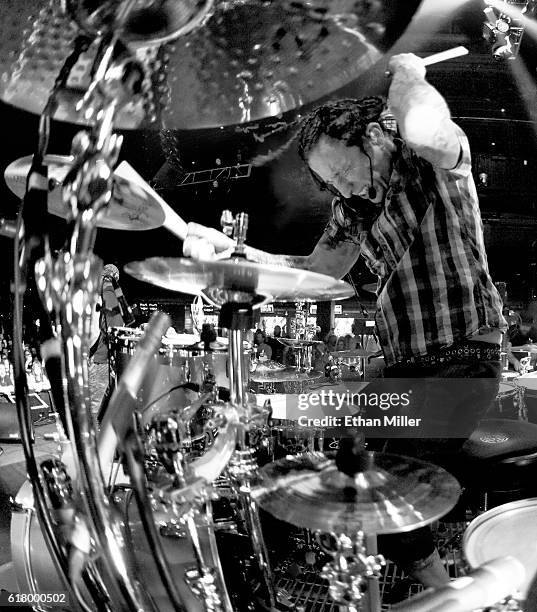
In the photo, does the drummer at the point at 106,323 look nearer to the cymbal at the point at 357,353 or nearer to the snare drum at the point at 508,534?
the cymbal at the point at 357,353

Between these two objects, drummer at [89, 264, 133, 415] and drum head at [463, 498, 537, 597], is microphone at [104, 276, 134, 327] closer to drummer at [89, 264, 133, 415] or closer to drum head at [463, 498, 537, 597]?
drummer at [89, 264, 133, 415]

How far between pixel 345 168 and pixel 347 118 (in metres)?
0.16

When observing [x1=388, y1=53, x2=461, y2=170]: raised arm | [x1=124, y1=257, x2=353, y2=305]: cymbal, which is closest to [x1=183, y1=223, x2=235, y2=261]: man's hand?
[x1=124, y1=257, x2=353, y2=305]: cymbal

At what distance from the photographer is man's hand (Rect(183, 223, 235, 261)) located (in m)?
1.31

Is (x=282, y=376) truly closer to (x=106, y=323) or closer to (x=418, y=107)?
(x=106, y=323)

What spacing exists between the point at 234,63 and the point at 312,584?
5.52 ft

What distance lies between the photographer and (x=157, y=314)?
53 centimetres

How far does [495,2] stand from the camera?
186 centimetres

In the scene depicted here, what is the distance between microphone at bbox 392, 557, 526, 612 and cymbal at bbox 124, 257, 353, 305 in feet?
1.67

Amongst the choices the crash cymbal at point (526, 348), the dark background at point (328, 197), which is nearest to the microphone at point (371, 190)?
the dark background at point (328, 197)

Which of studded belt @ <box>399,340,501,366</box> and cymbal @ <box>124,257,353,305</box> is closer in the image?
cymbal @ <box>124,257,353,305</box>

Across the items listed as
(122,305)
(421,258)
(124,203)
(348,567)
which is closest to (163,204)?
(124,203)

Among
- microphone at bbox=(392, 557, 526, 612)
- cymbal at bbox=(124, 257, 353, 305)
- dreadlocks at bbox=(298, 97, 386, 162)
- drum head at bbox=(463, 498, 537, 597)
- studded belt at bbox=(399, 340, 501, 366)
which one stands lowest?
drum head at bbox=(463, 498, 537, 597)

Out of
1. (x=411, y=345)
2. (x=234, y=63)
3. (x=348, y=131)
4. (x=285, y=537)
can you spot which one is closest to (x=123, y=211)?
(x=234, y=63)
